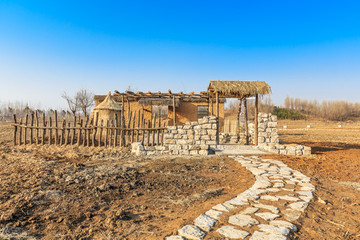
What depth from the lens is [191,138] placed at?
8102 mm

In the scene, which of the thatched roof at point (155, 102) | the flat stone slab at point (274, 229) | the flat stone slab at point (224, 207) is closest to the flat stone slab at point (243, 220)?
the flat stone slab at point (274, 229)

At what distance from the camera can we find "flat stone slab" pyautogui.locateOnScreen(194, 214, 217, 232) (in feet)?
8.30

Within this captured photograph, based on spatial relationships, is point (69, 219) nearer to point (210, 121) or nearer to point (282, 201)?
point (282, 201)

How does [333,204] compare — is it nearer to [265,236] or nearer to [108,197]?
[265,236]

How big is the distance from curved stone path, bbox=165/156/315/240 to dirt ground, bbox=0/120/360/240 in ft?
0.49

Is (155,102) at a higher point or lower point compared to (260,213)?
higher

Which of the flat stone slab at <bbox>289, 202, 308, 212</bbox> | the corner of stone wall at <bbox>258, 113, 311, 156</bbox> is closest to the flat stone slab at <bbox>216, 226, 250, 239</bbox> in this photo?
the flat stone slab at <bbox>289, 202, 308, 212</bbox>

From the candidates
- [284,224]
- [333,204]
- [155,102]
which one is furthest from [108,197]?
[155,102]

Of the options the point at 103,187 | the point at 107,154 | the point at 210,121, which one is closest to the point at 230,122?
the point at 210,121

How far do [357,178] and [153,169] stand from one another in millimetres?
5088

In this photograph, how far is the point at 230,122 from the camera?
12578 millimetres

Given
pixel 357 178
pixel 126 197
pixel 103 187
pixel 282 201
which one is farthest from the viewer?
pixel 357 178

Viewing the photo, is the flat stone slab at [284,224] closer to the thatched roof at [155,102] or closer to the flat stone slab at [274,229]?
the flat stone slab at [274,229]

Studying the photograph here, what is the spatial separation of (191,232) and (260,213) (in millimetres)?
1151
